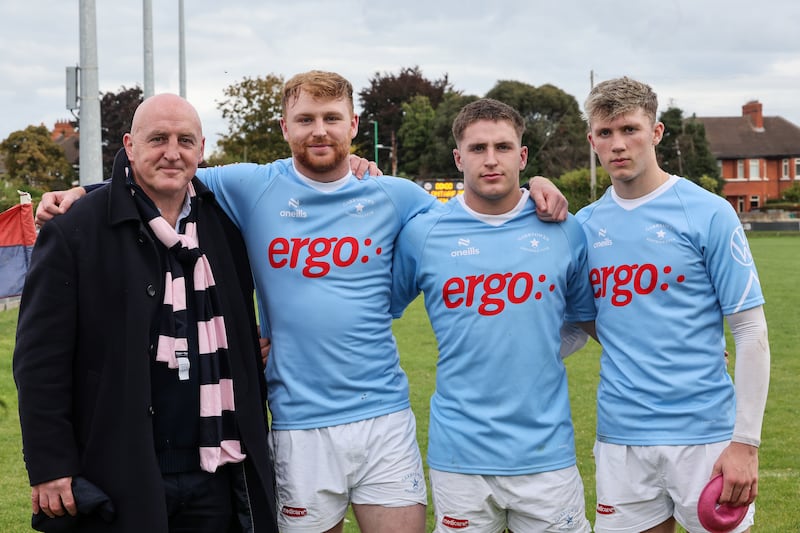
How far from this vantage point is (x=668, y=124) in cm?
6519

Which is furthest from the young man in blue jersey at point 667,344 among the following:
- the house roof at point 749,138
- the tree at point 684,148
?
the house roof at point 749,138

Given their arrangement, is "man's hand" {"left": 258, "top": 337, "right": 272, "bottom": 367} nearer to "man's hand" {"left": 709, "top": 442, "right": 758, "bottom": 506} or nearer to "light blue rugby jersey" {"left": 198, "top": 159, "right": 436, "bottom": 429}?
"light blue rugby jersey" {"left": 198, "top": 159, "right": 436, "bottom": 429}

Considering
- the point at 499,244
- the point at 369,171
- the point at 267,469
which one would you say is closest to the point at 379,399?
the point at 267,469

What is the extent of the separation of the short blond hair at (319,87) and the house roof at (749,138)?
3286 inches

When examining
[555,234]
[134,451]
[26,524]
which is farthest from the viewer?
[26,524]

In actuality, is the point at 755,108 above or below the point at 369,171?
above

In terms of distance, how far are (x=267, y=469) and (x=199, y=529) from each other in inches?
14.6

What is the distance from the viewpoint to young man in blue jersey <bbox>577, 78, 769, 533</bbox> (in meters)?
3.91

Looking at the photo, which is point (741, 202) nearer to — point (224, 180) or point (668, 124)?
point (668, 124)

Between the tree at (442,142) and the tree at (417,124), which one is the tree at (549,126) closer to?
the tree at (442,142)

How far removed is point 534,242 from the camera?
13.8ft

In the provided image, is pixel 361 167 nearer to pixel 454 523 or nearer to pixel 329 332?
pixel 329 332

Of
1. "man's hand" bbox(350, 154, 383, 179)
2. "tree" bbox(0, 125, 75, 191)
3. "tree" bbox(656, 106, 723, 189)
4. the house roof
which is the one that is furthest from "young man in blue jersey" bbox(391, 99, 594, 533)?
the house roof

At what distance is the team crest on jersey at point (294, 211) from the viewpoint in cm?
434
